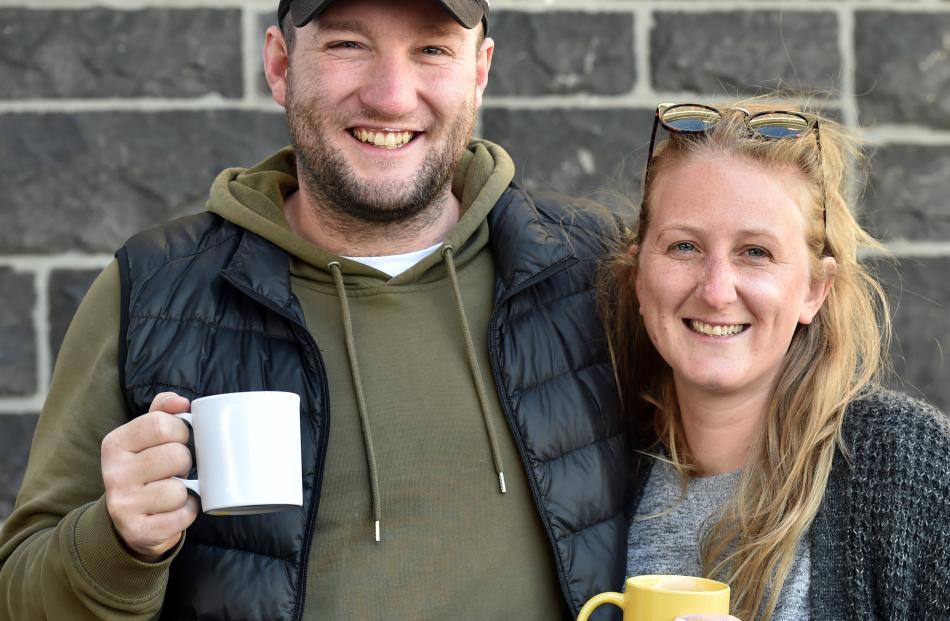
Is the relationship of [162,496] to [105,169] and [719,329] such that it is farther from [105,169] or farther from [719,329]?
[105,169]

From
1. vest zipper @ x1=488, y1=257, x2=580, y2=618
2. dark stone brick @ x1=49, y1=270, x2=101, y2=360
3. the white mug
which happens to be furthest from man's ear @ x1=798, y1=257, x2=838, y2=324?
dark stone brick @ x1=49, y1=270, x2=101, y2=360

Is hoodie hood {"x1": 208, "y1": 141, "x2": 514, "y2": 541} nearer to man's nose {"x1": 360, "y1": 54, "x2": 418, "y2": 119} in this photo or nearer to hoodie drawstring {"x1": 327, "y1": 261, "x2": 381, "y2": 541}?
hoodie drawstring {"x1": 327, "y1": 261, "x2": 381, "y2": 541}

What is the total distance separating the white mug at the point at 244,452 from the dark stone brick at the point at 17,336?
1221mm

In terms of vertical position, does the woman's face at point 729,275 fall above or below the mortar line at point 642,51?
below


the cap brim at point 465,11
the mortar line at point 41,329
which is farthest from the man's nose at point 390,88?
the mortar line at point 41,329

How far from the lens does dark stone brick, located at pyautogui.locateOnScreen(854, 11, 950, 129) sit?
2.70 m

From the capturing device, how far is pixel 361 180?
2.00m

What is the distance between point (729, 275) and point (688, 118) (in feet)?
0.94

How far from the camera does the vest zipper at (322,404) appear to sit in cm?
174

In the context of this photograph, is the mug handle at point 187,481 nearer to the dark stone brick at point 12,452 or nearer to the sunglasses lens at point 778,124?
the sunglasses lens at point 778,124

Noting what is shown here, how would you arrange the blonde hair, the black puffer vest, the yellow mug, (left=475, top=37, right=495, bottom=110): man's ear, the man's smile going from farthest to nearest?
(left=475, top=37, right=495, bottom=110): man's ear → the man's smile → the black puffer vest → the blonde hair → the yellow mug

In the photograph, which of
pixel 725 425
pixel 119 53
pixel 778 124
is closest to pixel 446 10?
pixel 778 124

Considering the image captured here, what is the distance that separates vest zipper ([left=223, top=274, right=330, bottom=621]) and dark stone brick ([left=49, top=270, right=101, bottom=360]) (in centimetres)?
80

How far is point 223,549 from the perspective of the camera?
177 centimetres
